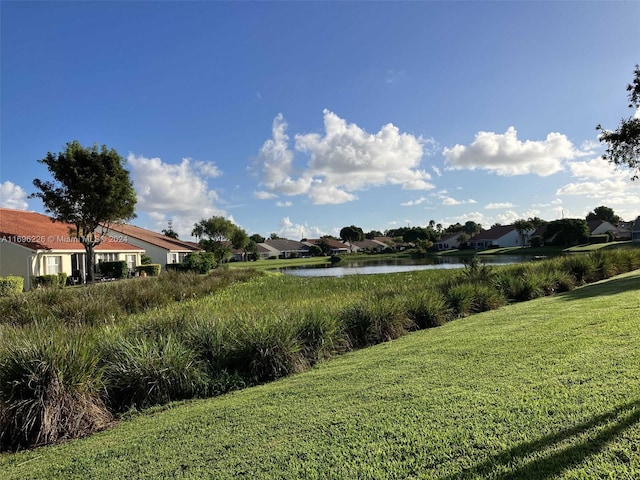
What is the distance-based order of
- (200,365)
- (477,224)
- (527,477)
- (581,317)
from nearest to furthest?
(527,477)
(200,365)
(581,317)
(477,224)

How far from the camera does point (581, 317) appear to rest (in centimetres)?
758

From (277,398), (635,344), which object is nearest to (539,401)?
(635,344)

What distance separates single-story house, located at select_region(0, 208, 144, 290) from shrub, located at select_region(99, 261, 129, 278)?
1197 mm

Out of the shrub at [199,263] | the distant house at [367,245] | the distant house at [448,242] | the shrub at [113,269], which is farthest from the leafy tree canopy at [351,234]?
the shrub at [113,269]

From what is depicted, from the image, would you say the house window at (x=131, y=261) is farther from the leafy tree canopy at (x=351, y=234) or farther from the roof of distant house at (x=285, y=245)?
the leafy tree canopy at (x=351, y=234)

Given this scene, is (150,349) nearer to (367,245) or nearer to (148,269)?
(148,269)

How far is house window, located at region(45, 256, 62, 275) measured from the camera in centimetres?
2661

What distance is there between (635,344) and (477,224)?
425 ft

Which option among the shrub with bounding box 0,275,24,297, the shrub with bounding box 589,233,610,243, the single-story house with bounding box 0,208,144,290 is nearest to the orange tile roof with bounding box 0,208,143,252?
the single-story house with bounding box 0,208,144,290

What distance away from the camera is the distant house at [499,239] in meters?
82.9

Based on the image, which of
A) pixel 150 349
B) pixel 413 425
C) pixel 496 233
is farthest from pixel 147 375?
pixel 496 233

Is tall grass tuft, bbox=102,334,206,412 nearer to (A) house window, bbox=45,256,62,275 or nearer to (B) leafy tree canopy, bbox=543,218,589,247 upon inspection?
(A) house window, bbox=45,256,62,275

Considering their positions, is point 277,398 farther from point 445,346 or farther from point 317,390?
point 445,346

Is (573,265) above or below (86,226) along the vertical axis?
below
